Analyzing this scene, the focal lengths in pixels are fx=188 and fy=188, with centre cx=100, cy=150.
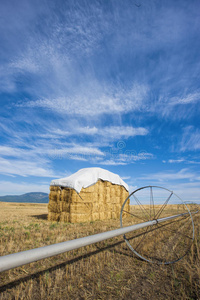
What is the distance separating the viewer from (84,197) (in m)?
13.4

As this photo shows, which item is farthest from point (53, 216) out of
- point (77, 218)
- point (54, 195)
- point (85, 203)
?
point (85, 203)

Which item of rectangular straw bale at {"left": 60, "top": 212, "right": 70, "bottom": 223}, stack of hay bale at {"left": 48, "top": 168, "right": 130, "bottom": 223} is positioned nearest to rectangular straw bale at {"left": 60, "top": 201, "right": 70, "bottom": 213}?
stack of hay bale at {"left": 48, "top": 168, "right": 130, "bottom": 223}

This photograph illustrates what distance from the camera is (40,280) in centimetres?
362

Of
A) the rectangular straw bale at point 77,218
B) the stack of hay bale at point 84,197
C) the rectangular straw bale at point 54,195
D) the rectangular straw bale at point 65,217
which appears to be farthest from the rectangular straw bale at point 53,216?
the rectangular straw bale at point 77,218

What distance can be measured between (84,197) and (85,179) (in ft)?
4.18

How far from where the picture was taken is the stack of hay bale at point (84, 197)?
13.0 meters

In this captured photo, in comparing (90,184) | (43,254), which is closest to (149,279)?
(43,254)

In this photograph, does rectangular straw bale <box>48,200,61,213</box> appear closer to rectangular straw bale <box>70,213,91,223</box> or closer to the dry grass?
rectangular straw bale <box>70,213,91,223</box>

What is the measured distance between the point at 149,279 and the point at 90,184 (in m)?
10.3

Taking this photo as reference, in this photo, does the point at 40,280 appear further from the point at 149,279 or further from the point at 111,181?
the point at 111,181

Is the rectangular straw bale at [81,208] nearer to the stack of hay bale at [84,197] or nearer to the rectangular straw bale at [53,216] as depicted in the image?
the stack of hay bale at [84,197]

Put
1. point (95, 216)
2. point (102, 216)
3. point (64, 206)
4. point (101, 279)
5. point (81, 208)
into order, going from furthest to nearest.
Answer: point (102, 216) → point (95, 216) → point (64, 206) → point (81, 208) → point (101, 279)

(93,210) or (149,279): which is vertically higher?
(93,210)

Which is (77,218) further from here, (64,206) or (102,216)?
(102,216)
